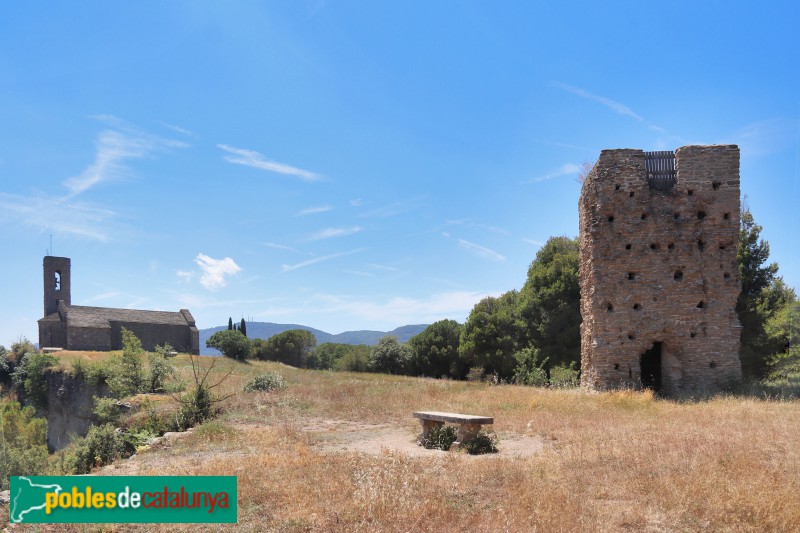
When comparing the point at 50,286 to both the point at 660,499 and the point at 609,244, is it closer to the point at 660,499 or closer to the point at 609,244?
the point at 609,244

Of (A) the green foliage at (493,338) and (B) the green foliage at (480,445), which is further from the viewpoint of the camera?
(A) the green foliage at (493,338)

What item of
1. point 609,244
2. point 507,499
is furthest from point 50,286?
point 507,499

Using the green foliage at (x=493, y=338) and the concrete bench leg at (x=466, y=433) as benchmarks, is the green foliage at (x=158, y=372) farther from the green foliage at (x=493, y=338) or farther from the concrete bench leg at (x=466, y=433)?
the green foliage at (x=493, y=338)

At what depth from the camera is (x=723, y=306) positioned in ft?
49.4

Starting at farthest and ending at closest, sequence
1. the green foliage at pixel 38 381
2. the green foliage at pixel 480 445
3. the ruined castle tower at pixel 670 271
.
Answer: the green foliage at pixel 38 381 → the ruined castle tower at pixel 670 271 → the green foliage at pixel 480 445

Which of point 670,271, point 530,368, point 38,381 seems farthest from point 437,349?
point 38,381

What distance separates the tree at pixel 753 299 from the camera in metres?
20.3

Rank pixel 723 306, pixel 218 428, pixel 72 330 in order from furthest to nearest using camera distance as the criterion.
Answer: pixel 72 330
pixel 723 306
pixel 218 428

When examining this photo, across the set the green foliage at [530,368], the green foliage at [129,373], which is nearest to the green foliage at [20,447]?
the green foliage at [129,373]

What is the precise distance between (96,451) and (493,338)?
2323 centimetres

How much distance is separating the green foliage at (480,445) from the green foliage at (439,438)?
0.57 m

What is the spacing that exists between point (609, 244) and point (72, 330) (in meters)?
46.7

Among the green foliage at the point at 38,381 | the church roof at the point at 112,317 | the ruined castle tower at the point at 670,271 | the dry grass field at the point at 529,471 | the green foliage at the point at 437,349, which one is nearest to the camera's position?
the dry grass field at the point at 529,471

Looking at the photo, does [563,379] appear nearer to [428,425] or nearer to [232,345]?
[428,425]
